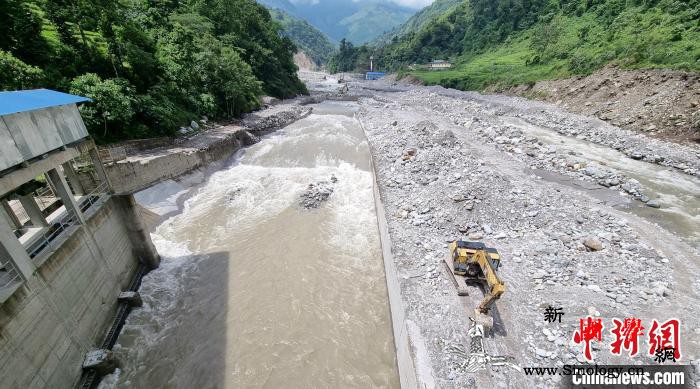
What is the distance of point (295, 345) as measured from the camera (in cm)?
915

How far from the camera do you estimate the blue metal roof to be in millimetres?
6944

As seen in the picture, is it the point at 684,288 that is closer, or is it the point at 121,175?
the point at 684,288

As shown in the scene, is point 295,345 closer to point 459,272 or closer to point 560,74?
point 459,272

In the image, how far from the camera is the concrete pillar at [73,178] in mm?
9922

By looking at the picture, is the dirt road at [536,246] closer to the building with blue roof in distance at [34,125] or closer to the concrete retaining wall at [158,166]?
the building with blue roof in distance at [34,125]

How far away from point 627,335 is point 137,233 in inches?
674

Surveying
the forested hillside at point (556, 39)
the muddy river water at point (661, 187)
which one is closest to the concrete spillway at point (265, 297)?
the muddy river water at point (661, 187)

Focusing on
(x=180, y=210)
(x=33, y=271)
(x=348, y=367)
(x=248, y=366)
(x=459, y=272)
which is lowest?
(x=348, y=367)

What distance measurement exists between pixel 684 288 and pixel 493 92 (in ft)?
158

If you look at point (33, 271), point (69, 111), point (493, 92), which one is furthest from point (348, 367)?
point (493, 92)

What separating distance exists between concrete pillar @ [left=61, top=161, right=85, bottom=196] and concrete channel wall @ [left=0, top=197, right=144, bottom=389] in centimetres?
92

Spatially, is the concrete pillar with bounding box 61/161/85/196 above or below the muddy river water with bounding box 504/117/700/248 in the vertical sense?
above

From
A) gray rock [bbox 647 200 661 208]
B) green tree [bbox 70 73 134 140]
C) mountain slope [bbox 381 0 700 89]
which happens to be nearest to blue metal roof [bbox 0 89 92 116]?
green tree [bbox 70 73 134 140]

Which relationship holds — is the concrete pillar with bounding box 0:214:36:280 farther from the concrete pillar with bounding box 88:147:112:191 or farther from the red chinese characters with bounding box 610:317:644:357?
the red chinese characters with bounding box 610:317:644:357
